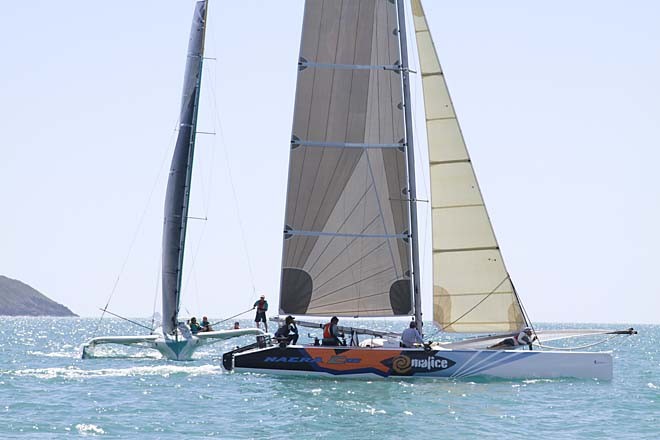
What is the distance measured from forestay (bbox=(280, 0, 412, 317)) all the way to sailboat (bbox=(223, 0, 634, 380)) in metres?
0.03

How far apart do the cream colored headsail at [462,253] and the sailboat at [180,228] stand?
1088cm

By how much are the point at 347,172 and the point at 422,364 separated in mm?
5571

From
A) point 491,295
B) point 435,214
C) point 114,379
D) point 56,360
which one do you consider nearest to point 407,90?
point 435,214

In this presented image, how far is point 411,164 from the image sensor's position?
29.6m

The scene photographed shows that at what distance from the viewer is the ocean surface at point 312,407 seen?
21.2 m

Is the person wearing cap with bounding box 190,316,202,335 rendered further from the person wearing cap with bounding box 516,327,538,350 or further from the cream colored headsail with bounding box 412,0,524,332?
the person wearing cap with bounding box 516,327,538,350

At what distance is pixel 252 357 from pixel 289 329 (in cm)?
146

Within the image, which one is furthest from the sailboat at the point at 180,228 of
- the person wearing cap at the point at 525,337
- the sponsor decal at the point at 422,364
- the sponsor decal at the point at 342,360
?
the person wearing cap at the point at 525,337

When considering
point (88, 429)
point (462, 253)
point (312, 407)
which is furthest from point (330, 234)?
point (88, 429)

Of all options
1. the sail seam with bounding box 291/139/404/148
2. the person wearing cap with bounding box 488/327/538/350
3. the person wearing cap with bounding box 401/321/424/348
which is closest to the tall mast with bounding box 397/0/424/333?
the sail seam with bounding box 291/139/404/148

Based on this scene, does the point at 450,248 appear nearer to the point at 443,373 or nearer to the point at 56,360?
the point at 443,373

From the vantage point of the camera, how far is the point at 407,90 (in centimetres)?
2966

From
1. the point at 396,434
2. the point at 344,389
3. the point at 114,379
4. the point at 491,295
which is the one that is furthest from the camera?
the point at 114,379

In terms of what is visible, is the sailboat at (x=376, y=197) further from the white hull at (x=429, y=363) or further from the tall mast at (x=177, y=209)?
the tall mast at (x=177, y=209)
